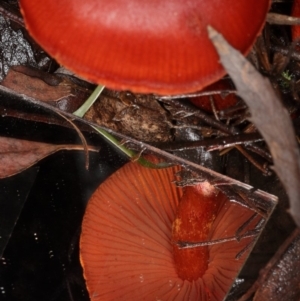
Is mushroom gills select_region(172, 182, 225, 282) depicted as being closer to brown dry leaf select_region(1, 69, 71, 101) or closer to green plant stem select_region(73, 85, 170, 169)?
green plant stem select_region(73, 85, 170, 169)

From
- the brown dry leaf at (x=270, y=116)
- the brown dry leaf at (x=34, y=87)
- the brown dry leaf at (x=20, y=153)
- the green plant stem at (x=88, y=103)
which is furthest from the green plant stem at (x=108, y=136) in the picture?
the brown dry leaf at (x=270, y=116)

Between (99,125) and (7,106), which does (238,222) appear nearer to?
(99,125)

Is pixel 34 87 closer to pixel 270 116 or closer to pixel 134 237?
pixel 134 237

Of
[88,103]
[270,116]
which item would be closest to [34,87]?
[88,103]

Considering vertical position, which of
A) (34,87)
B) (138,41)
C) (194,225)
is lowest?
(194,225)

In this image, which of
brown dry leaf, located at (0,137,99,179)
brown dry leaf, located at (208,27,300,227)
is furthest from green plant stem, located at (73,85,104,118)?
brown dry leaf, located at (208,27,300,227)

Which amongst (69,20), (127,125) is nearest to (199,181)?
(127,125)
